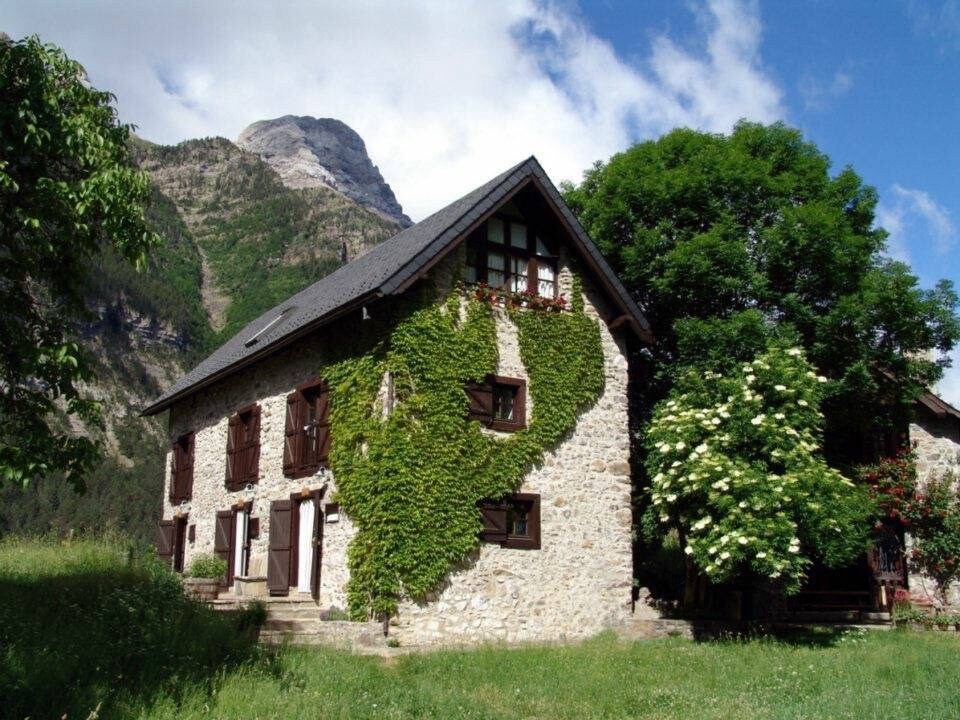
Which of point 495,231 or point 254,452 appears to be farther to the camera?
point 254,452

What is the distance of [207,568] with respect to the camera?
19656 millimetres

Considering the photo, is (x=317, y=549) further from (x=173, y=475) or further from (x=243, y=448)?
(x=173, y=475)

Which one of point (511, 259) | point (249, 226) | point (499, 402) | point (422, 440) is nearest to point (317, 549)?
point (422, 440)

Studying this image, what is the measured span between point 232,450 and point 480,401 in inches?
274

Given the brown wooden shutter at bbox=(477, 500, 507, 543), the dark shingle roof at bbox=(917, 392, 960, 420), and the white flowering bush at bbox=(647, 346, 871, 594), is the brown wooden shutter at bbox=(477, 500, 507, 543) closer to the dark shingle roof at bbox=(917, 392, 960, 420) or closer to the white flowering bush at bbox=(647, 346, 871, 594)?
the white flowering bush at bbox=(647, 346, 871, 594)

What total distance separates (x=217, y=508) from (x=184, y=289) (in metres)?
72.2

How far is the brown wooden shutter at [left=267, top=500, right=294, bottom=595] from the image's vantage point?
17531 mm

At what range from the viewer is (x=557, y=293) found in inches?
734

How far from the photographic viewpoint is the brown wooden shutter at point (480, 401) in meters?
16.6

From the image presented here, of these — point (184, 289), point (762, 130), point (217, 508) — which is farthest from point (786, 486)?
point (184, 289)

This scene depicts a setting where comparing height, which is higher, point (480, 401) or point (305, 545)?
point (480, 401)

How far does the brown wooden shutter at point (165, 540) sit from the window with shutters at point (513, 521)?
10964mm

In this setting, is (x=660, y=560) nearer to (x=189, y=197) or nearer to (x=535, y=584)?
(x=535, y=584)

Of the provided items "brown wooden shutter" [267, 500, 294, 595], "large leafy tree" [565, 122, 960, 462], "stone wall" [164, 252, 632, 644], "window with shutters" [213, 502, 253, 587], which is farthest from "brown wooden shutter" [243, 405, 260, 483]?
"large leafy tree" [565, 122, 960, 462]
